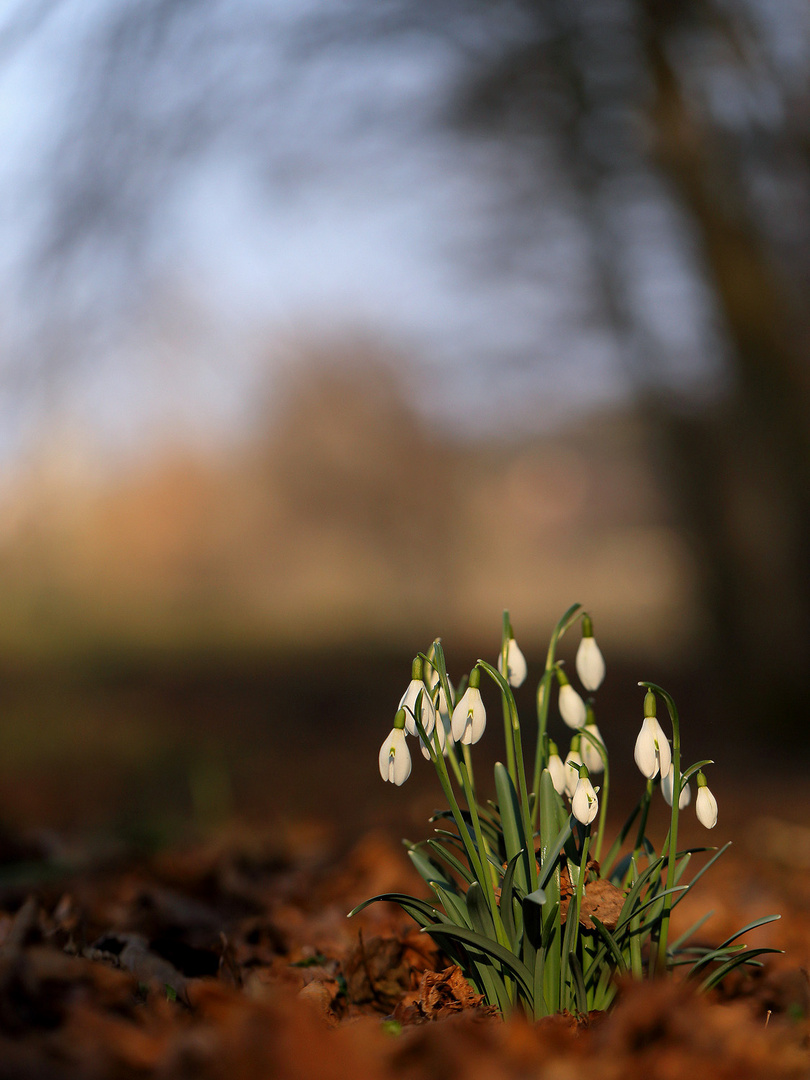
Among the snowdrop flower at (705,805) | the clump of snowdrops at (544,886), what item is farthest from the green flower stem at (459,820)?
the snowdrop flower at (705,805)

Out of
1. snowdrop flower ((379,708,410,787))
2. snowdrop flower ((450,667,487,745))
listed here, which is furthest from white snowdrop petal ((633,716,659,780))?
snowdrop flower ((379,708,410,787))

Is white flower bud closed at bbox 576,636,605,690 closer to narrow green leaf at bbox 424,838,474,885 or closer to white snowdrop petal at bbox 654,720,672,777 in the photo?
white snowdrop petal at bbox 654,720,672,777

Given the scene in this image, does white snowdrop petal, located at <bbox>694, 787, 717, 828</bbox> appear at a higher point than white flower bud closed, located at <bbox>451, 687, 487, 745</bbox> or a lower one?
lower

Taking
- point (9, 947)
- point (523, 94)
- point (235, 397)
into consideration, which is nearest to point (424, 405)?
point (235, 397)

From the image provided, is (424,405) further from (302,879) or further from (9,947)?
(9,947)

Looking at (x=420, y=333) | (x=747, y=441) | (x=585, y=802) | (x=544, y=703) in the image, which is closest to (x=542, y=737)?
(x=544, y=703)

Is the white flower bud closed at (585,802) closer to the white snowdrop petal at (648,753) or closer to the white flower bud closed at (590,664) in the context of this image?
the white snowdrop petal at (648,753)
